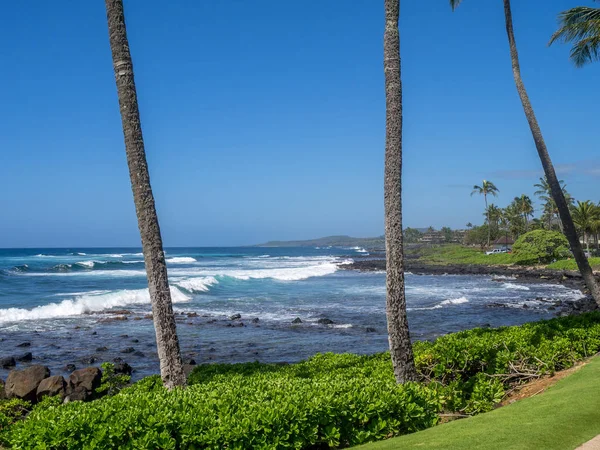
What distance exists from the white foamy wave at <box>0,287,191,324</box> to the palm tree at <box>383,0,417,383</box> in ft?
74.4

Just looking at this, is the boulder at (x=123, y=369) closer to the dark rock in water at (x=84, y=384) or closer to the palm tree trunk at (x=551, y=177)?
the dark rock in water at (x=84, y=384)

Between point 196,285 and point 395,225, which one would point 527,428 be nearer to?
point 395,225

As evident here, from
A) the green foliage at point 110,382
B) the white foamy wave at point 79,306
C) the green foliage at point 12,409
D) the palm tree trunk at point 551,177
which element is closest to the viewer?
the green foliage at point 12,409

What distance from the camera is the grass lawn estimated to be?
5.48 meters

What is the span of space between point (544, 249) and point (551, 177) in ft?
Answer: 169

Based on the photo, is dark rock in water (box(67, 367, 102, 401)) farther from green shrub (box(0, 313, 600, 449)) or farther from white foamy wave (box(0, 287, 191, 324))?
white foamy wave (box(0, 287, 191, 324))

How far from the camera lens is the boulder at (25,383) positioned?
40.1 feet

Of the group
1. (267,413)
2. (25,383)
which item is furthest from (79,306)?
(267,413)

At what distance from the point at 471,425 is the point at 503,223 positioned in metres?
106

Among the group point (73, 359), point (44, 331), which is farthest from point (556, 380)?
point (44, 331)

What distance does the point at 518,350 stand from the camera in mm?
9914

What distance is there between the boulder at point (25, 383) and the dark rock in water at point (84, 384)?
71cm

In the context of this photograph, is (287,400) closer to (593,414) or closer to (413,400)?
(413,400)

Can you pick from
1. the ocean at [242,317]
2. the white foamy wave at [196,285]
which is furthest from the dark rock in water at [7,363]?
the white foamy wave at [196,285]
